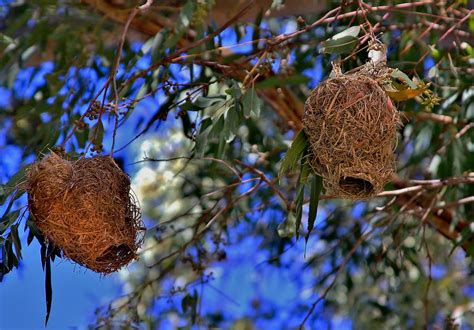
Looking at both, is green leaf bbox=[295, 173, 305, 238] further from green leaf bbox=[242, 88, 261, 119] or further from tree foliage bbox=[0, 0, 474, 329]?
green leaf bbox=[242, 88, 261, 119]

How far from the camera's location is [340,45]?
129 inches

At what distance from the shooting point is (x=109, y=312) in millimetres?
4562

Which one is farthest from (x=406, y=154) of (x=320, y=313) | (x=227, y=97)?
(x=227, y=97)

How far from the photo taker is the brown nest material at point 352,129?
9.66 ft

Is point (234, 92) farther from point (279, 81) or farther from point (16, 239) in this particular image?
point (16, 239)

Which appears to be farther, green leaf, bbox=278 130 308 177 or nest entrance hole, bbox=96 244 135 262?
nest entrance hole, bbox=96 244 135 262

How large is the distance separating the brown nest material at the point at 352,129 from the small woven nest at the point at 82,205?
0.60 metres

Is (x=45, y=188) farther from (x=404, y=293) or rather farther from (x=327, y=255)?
(x=404, y=293)

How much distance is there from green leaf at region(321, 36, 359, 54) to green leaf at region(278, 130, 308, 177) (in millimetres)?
302

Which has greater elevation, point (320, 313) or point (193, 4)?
point (193, 4)

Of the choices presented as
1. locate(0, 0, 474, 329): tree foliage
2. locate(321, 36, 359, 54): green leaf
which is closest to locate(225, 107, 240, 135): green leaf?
locate(0, 0, 474, 329): tree foliage

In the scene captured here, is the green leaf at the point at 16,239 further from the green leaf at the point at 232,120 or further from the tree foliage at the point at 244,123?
the green leaf at the point at 232,120

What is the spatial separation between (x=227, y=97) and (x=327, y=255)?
185 centimetres

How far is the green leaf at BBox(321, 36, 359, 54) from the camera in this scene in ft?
10.7
